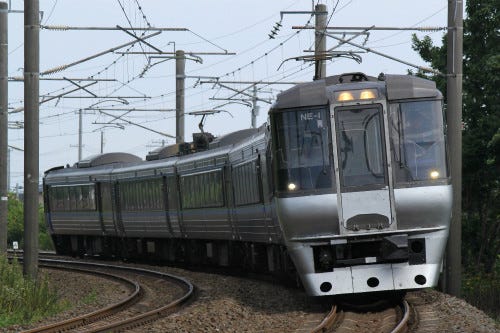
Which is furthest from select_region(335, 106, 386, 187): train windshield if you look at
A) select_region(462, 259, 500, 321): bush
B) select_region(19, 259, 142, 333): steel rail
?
select_region(462, 259, 500, 321): bush

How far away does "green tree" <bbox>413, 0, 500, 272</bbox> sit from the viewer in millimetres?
28547

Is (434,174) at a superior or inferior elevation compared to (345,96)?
inferior

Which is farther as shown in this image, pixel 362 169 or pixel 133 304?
pixel 133 304

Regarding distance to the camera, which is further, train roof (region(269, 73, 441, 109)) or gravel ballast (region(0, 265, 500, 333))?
train roof (region(269, 73, 441, 109))

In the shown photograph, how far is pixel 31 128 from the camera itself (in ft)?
65.0

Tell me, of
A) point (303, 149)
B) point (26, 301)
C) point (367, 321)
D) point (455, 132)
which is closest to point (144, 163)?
point (455, 132)

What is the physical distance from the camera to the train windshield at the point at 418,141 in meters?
16.1

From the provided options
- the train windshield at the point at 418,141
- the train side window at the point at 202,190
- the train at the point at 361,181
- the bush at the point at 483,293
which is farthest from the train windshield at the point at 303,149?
the bush at the point at 483,293

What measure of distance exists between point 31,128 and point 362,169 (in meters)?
6.21

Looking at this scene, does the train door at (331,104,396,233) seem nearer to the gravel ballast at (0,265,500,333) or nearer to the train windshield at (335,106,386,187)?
the train windshield at (335,106,386,187)

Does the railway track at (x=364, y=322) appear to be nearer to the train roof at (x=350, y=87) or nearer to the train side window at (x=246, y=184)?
the train roof at (x=350, y=87)

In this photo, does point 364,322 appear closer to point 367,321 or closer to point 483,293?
point 367,321

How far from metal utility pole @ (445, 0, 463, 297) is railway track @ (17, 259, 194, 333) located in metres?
4.44

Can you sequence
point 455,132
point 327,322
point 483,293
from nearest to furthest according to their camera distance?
1. point 327,322
2. point 455,132
3. point 483,293
